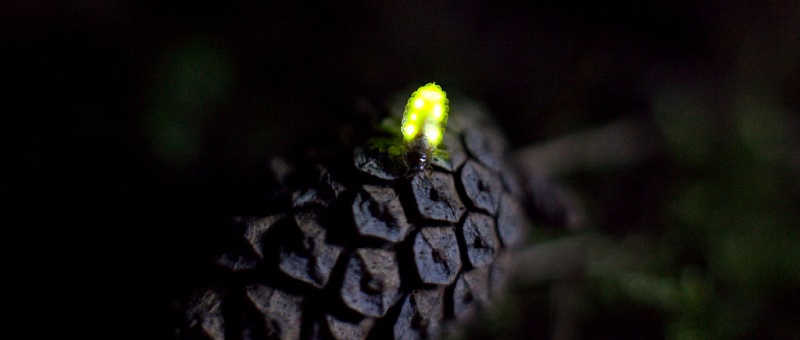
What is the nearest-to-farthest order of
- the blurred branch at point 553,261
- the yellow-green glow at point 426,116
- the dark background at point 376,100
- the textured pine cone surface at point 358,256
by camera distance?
1. the textured pine cone surface at point 358,256
2. the yellow-green glow at point 426,116
3. the dark background at point 376,100
4. the blurred branch at point 553,261

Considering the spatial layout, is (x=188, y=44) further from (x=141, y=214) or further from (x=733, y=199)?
(x=733, y=199)

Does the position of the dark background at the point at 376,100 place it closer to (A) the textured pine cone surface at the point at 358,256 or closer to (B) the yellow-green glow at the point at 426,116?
(A) the textured pine cone surface at the point at 358,256

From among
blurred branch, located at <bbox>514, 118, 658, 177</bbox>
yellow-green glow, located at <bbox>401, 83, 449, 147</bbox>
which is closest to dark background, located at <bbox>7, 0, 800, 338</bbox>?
blurred branch, located at <bbox>514, 118, 658, 177</bbox>

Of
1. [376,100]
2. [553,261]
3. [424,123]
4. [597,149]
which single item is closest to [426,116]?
[424,123]

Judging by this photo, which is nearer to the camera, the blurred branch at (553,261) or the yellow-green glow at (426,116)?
the yellow-green glow at (426,116)

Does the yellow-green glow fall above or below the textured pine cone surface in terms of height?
above

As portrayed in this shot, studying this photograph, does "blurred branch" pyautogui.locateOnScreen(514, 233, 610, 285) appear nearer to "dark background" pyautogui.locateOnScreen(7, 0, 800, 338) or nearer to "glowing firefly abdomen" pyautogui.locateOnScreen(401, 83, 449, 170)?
"dark background" pyautogui.locateOnScreen(7, 0, 800, 338)

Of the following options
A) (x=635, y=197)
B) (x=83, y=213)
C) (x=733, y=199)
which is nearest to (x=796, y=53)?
(x=733, y=199)

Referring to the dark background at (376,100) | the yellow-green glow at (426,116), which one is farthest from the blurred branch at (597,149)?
the yellow-green glow at (426,116)
